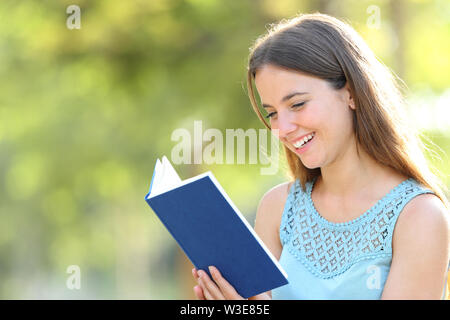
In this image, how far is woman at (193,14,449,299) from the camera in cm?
216

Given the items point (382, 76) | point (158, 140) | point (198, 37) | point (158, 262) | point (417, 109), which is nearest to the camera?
point (382, 76)

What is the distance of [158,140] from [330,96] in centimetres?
541

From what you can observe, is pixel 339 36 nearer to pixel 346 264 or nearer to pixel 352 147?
pixel 352 147

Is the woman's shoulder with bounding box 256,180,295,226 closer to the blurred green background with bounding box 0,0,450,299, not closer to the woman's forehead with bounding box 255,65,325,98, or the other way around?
the woman's forehead with bounding box 255,65,325,98

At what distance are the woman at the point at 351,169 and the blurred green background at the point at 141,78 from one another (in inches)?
92.0

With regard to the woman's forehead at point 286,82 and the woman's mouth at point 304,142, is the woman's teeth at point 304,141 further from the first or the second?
the woman's forehead at point 286,82

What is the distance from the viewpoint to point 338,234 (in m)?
2.41

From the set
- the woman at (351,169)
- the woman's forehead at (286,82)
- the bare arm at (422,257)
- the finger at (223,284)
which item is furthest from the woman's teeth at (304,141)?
the finger at (223,284)

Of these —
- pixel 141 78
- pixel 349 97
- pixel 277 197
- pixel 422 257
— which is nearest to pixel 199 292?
pixel 277 197

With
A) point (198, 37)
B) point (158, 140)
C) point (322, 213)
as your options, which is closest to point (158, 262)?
point (158, 140)

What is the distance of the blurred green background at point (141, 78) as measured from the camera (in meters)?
5.90

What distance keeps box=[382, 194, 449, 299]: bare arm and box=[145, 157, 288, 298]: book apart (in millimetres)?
422
